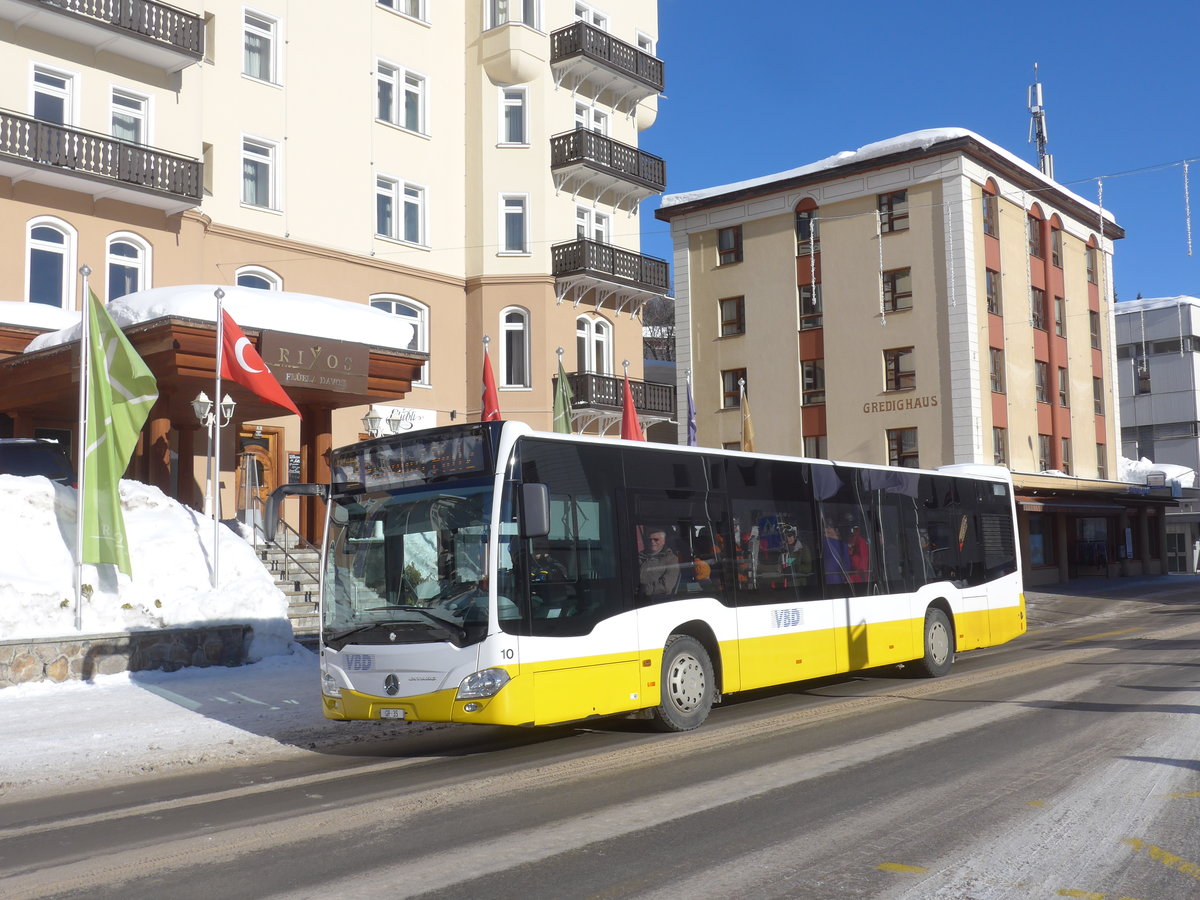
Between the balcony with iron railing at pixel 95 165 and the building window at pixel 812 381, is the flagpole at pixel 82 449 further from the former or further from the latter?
the building window at pixel 812 381

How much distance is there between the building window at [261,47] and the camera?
2778 cm

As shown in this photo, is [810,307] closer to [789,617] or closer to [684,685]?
[789,617]

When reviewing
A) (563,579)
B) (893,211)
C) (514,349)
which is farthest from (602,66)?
(563,579)

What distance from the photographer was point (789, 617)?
42.7 ft

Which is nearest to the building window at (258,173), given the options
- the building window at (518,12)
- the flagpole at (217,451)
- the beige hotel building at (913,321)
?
the building window at (518,12)

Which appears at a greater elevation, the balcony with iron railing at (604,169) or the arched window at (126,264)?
the balcony with iron railing at (604,169)

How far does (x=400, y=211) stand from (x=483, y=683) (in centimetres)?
2333

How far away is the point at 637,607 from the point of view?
10930 mm

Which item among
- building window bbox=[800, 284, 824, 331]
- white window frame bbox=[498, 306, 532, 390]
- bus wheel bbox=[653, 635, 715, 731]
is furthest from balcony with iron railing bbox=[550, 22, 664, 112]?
bus wheel bbox=[653, 635, 715, 731]

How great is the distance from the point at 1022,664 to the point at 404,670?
35.2 feet

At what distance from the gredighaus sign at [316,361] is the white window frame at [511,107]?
1230 centimetres

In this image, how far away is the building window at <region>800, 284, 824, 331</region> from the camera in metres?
42.3

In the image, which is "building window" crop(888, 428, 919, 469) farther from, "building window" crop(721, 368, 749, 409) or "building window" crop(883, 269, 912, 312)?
"building window" crop(721, 368, 749, 409)

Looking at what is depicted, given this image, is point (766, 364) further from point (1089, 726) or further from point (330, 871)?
point (330, 871)
